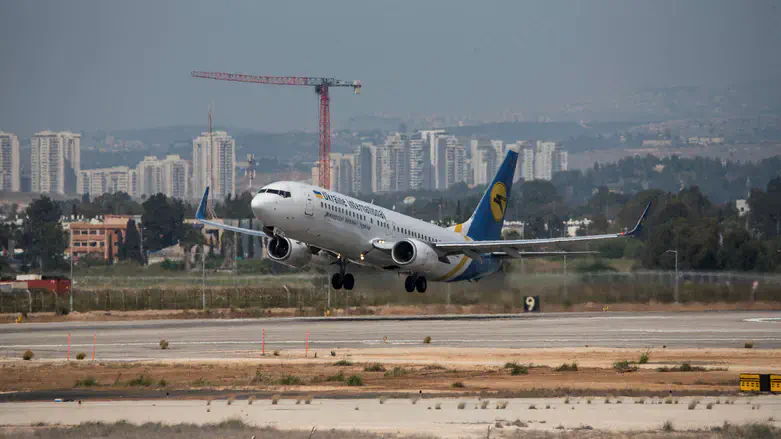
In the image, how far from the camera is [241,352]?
4466 centimetres

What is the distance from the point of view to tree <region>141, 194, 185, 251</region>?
538ft

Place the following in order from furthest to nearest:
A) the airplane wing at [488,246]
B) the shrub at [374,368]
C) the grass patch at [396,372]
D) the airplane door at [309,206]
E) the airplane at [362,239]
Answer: the airplane wing at [488,246] → the airplane door at [309,206] → the airplane at [362,239] → the shrub at [374,368] → the grass patch at [396,372]

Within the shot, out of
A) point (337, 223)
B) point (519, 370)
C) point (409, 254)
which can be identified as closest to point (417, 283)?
point (409, 254)

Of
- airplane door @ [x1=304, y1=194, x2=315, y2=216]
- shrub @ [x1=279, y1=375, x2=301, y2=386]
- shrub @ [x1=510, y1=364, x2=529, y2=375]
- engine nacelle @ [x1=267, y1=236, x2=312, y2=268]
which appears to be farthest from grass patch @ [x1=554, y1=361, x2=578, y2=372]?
engine nacelle @ [x1=267, y1=236, x2=312, y2=268]

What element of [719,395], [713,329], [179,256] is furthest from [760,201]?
[719,395]

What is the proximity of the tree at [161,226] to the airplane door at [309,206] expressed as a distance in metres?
119

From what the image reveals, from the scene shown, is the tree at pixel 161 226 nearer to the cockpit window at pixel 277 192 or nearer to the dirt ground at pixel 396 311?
the dirt ground at pixel 396 311

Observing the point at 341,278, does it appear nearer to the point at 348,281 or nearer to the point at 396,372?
the point at 348,281

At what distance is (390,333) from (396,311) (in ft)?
57.3

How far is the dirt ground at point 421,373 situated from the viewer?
104 feet

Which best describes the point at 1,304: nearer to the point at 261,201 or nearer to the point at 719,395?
the point at 261,201

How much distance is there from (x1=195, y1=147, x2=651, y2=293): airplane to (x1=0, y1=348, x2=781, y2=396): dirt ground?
6788 mm

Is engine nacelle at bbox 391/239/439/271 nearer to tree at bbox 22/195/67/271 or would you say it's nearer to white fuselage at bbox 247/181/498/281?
white fuselage at bbox 247/181/498/281

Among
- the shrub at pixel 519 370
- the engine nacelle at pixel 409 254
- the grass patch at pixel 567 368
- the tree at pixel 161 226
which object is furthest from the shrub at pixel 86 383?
the tree at pixel 161 226
